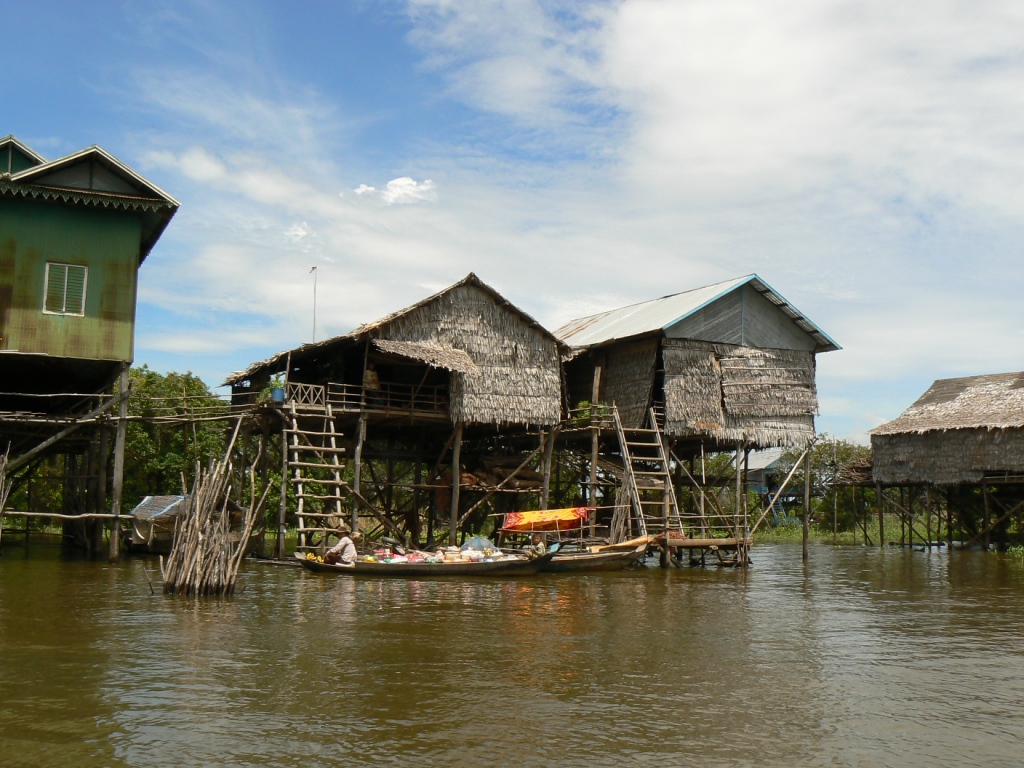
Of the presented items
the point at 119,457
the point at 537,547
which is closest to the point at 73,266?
the point at 119,457

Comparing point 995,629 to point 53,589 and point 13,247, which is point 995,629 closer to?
point 53,589

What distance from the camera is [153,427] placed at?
31.2m

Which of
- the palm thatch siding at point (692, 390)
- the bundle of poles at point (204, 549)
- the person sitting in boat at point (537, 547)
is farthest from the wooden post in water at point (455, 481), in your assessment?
the bundle of poles at point (204, 549)

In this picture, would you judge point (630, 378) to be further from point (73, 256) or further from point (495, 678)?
point (495, 678)

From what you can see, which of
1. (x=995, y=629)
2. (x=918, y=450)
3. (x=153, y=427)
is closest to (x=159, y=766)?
(x=995, y=629)

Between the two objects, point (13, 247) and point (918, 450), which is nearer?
point (13, 247)

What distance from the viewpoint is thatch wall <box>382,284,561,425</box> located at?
23.5 metres

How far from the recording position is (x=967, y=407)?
112 ft

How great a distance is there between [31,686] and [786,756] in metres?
6.50

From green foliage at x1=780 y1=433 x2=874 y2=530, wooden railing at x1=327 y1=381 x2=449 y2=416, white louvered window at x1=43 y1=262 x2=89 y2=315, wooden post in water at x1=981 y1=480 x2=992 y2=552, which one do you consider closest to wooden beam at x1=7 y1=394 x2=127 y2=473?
white louvered window at x1=43 y1=262 x2=89 y2=315

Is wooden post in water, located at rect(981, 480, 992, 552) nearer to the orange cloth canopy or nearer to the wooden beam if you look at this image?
the orange cloth canopy

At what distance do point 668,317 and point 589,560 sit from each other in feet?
23.9

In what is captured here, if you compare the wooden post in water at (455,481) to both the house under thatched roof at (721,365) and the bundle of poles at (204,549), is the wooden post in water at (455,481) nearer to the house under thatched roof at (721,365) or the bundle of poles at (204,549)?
the house under thatched roof at (721,365)

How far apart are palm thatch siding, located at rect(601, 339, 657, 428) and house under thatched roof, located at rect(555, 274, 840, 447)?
3cm
